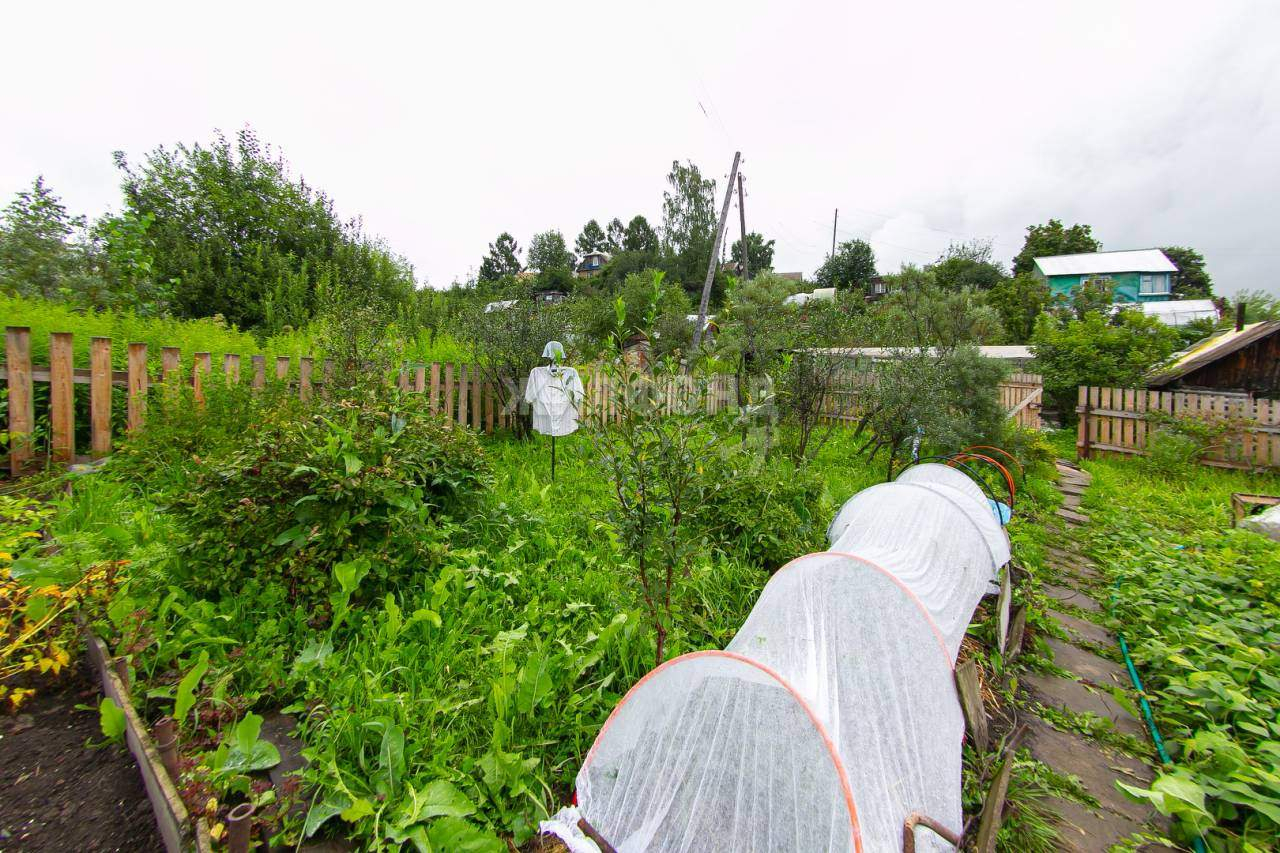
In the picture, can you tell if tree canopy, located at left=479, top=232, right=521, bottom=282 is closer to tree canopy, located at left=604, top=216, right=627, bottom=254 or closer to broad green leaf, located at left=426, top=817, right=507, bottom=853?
tree canopy, located at left=604, top=216, right=627, bottom=254

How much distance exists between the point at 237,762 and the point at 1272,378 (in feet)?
52.3

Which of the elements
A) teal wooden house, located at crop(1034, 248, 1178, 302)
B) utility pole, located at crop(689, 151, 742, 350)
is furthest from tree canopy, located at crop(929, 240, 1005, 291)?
utility pole, located at crop(689, 151, 742, 350)

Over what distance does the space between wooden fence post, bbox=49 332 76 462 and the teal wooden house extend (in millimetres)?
53587

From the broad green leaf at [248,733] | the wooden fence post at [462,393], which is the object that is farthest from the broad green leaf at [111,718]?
the wooden fence post at [462,393]

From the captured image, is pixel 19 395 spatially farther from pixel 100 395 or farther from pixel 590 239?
pixel 590 239

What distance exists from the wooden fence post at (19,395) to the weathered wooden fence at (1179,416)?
47.3 feet

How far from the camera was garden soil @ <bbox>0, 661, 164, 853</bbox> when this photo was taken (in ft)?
5.44

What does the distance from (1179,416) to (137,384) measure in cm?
1420

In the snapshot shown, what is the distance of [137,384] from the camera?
4508mm

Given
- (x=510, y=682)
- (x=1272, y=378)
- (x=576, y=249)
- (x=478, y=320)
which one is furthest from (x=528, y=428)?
(x=576, y=249)

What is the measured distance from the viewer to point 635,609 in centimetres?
290

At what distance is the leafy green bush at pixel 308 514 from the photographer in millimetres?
2633

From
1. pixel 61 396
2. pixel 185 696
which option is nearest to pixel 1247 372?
pixel 185 696

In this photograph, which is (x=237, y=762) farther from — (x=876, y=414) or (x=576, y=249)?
(x=576, y=249)
